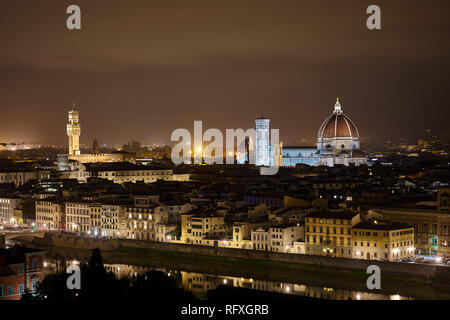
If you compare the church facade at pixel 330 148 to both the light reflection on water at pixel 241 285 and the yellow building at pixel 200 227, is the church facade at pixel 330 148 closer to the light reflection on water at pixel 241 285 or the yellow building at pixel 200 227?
the yellow building at pixel 200 227

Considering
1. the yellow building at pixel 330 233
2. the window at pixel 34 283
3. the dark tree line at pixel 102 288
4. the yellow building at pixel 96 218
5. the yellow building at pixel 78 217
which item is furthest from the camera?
the yellow building at pixel 78 217

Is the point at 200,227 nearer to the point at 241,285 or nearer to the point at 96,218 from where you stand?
the point at 241,285

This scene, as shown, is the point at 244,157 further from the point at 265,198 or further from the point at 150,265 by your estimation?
the point at 150,265

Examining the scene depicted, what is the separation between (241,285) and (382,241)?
4436 mm

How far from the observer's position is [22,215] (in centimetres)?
3541

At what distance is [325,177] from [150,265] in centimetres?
2023

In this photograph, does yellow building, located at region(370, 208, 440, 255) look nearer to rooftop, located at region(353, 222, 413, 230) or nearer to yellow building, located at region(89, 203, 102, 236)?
rooftop, located at region(353, 222, 413, 230)

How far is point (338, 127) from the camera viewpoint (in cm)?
6638

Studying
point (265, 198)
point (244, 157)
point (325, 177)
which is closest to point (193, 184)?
point (325, 177)

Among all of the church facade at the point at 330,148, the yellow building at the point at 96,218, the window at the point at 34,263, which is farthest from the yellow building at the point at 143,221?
the church facade at the point at 330,148

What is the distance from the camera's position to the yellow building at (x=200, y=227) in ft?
88.2

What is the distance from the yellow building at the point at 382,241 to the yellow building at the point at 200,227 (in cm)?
534

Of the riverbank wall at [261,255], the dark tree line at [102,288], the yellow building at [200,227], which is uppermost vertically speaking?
the yellow building at [200,227]

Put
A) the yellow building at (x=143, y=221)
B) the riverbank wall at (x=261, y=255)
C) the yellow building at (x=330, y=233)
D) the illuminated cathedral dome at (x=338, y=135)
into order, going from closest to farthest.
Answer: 1. the riverbank wall at (x=261, y=255)
2. the yellow building at (x=330, y=233)
3. the yellow building at (x=143, y=221)
4. the illuminated cathedral dome at (x=338, y=135)
